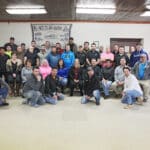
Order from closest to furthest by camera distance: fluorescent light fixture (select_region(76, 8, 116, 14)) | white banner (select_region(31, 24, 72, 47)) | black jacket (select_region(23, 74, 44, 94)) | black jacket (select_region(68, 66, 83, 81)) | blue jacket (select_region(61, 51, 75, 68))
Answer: black jacket (select_region(23, 74, 44, 94)), black jacket (select_region(68, 66, 83, 81)), fluorescent light fixture (select_region(76, 8, 116, 14)), blue jacket (select_region(61, 51, 75, 68)), white banner (select_region(31, 24, 72, 47))

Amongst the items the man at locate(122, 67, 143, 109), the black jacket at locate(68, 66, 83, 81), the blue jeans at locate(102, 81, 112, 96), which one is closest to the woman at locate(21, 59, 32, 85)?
the black jacket at locate(68, 66, 83, 81)

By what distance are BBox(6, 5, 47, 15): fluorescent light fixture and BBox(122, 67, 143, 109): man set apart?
10.3 ft

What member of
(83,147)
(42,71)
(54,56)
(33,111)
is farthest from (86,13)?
(83,147)

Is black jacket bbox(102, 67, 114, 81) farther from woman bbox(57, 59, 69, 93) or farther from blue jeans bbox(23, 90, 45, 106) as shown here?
blue jeans bbox(23, 90, 45, 106)

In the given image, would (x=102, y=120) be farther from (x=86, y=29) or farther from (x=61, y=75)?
(x=86, y=29)

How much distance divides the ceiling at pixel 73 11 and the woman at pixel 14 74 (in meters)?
1.58

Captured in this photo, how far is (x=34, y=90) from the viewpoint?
26.1 ft

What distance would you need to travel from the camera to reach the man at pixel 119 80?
8567mm

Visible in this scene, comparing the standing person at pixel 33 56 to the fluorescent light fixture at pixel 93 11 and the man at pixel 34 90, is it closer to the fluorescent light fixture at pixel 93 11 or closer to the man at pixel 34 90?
the man at pixel 34 90

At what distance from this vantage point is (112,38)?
12.1 meters

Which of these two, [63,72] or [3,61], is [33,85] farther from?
[3,61]

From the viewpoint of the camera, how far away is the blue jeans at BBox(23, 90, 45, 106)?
7.80 m

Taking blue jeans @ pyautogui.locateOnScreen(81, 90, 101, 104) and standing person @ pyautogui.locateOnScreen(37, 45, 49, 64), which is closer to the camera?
blue jeans @ pyautogui.locateOnScreen(81, 90, 101, 104)

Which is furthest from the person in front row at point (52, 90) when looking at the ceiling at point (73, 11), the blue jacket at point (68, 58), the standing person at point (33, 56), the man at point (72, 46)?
the man at point (72, 46)
